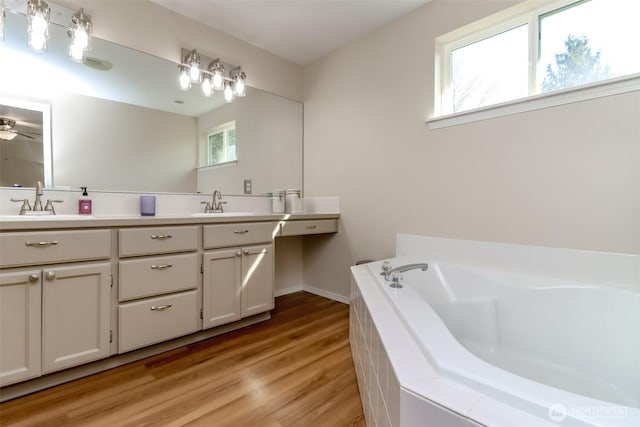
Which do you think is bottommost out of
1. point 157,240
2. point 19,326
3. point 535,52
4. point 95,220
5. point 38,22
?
point 19,326

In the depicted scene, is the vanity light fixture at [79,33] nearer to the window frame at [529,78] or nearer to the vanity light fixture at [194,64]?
the vanity light fixture at [194,64]

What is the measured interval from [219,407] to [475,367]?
1.07m

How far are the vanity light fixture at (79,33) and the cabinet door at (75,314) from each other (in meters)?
1.32

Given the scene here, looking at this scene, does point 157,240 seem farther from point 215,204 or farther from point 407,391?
point 407,391

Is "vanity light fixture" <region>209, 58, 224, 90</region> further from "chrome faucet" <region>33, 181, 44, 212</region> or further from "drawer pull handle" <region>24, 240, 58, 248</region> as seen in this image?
"drawer pull handle" <region>24, 240, 58, 248</region>

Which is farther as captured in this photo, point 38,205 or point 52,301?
point 38,205

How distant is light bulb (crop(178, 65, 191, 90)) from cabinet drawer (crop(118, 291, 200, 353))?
5.05 feet

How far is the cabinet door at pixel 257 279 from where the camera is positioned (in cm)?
202

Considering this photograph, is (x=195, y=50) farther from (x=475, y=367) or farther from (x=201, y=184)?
(x=475, y=367)

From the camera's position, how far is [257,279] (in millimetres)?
2094

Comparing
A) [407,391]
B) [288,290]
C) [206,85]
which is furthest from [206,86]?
[407,391]

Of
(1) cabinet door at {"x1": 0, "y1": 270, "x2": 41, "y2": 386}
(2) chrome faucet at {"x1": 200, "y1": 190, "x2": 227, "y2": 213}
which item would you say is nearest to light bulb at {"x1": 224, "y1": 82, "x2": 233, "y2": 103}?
(2) chrome faucet at {"x1": 200, "y1": 190, "x2": 227, "y2": 213}

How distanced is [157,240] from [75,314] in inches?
18.9

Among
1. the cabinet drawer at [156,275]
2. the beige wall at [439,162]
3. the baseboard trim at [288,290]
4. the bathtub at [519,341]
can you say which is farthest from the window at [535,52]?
the baseboard trim at [288,290]
